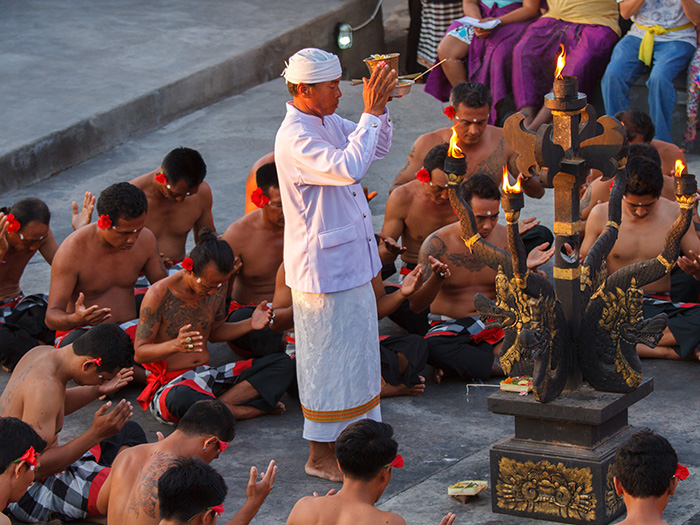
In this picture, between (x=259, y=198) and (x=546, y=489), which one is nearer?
(x=546, y=489)

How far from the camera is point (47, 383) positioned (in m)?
5.42

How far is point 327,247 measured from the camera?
5195 millimetres

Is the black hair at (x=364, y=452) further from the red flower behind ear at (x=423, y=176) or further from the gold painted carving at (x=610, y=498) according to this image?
the red flower behind ear at (x=423, y=176)

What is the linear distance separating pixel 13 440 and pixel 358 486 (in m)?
1.45

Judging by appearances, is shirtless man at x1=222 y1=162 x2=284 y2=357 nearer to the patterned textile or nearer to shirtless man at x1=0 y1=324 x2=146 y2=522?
shirtless man at x1=0 y1=324 x2=146 y2=522

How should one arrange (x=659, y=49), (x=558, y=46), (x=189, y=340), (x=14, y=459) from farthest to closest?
(x=558, y=46) → (x=659, y=49) → (x=189, y=340) → (x=14, y=459)

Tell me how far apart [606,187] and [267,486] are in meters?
4.10

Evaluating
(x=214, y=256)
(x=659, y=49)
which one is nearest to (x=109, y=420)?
(x=214, y=256)

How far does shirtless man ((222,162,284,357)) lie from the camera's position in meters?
7.05

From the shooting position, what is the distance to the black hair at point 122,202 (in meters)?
6.71

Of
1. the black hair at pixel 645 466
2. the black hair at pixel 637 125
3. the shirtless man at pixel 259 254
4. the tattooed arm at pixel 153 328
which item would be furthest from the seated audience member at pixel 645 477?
the black hair at pixel 637 125

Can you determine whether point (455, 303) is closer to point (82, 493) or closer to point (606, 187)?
point (606, 187)

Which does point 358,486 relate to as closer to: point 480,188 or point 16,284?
point 480,188

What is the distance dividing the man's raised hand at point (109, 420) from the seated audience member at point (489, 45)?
6.32 m
